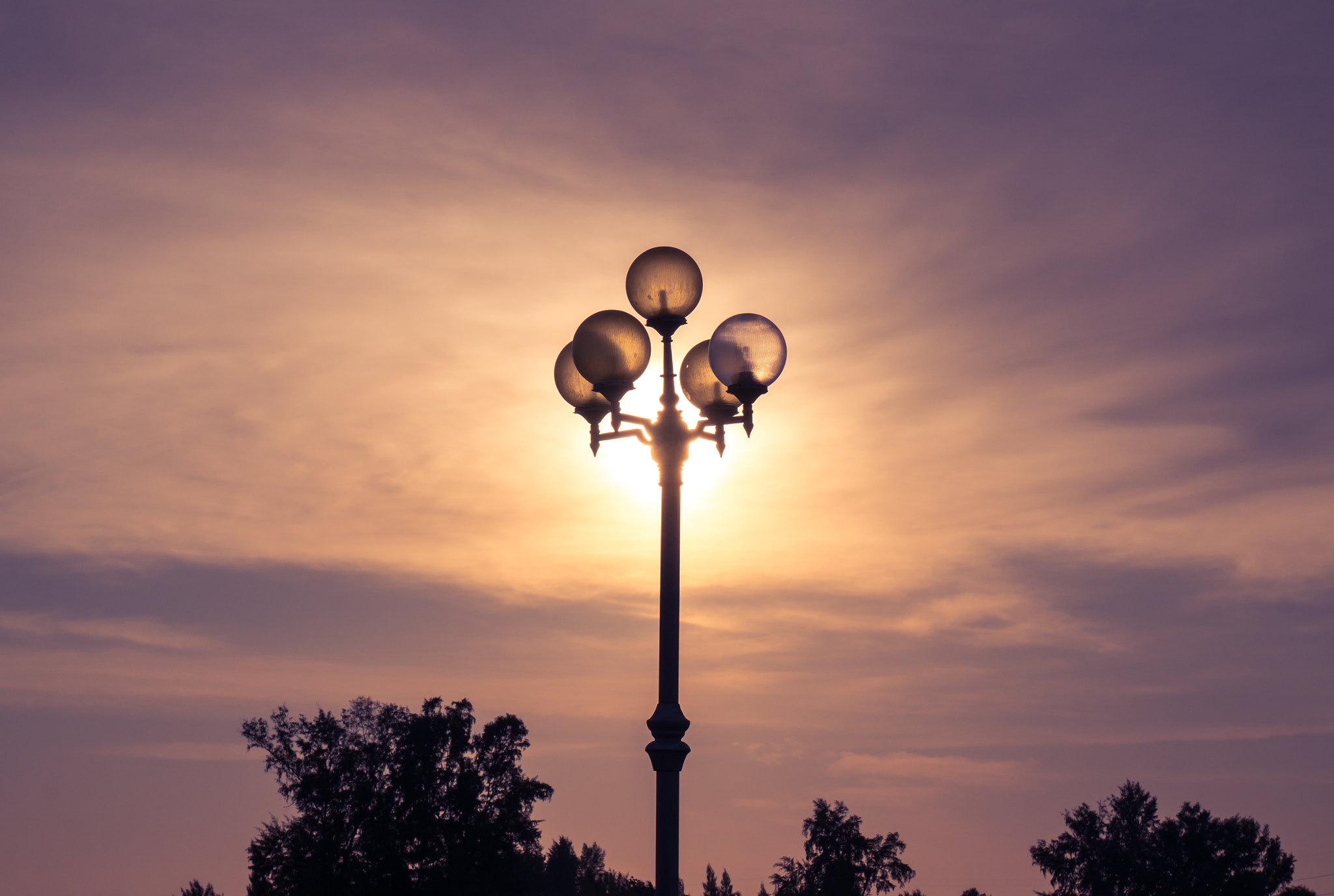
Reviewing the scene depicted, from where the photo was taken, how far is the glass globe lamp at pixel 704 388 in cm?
1189

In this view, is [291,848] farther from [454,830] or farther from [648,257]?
[648,257]

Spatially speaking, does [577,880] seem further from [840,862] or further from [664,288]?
[664,288]

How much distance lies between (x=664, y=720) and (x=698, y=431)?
246 centimetres

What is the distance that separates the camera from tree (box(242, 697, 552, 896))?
6806 cm

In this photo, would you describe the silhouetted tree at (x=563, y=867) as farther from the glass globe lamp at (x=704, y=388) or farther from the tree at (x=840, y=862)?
the glass globe lamp at (x=704, y=388)

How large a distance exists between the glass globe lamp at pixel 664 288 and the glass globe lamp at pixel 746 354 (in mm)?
542

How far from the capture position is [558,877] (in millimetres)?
134250

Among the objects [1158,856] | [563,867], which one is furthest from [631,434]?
[563,867]

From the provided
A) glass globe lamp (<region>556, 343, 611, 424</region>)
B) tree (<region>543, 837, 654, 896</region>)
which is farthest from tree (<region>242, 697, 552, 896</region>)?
glass globe lamp (<region>556, 343, 611, 424</region>)

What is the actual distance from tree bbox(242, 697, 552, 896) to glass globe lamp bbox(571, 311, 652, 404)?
6151cm

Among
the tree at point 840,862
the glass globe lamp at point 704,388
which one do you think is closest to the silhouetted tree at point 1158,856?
the tree at point 840,862

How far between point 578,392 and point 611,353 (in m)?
1.18

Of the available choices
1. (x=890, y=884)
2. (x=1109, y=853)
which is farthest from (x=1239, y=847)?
(x=890, y=884)

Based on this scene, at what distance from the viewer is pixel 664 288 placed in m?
11.7
